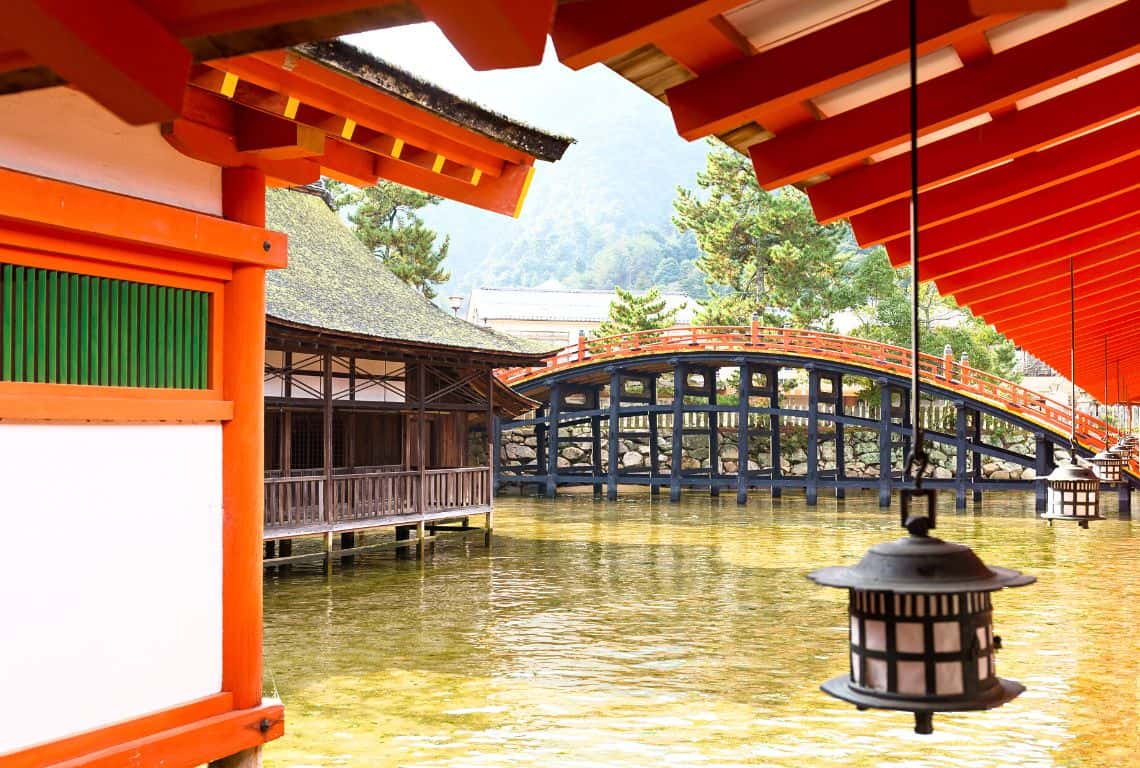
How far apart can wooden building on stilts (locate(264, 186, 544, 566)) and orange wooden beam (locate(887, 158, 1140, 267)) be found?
10027 millimetres

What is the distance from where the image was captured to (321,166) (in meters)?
6.02

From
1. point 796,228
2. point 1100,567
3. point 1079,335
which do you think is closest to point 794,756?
point 1079,335

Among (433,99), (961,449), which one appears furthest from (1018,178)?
(961,449)

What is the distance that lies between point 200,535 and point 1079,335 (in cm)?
1036

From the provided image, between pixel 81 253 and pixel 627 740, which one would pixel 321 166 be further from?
pixel 627 740

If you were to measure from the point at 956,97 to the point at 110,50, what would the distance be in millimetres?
2782

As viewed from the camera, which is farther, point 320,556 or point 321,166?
point 320,556

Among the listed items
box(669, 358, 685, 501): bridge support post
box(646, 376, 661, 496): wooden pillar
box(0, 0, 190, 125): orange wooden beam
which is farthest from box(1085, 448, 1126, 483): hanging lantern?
box(646, 376, 661, 496): wooden pillar

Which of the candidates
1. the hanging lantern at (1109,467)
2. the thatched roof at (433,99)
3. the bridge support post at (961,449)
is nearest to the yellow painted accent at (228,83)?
the thatched roof at (433,99)

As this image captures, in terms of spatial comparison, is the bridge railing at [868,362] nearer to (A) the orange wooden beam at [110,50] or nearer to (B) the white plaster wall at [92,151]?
(B) the white plaster wall at [92,151]

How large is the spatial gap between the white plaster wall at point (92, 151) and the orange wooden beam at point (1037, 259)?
4.49 meters

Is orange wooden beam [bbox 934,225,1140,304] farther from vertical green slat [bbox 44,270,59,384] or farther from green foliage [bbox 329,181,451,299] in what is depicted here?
green foliage [bbox 329,181,451,299]

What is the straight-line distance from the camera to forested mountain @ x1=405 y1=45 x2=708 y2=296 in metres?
122

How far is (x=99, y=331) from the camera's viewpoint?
15.9 feet
